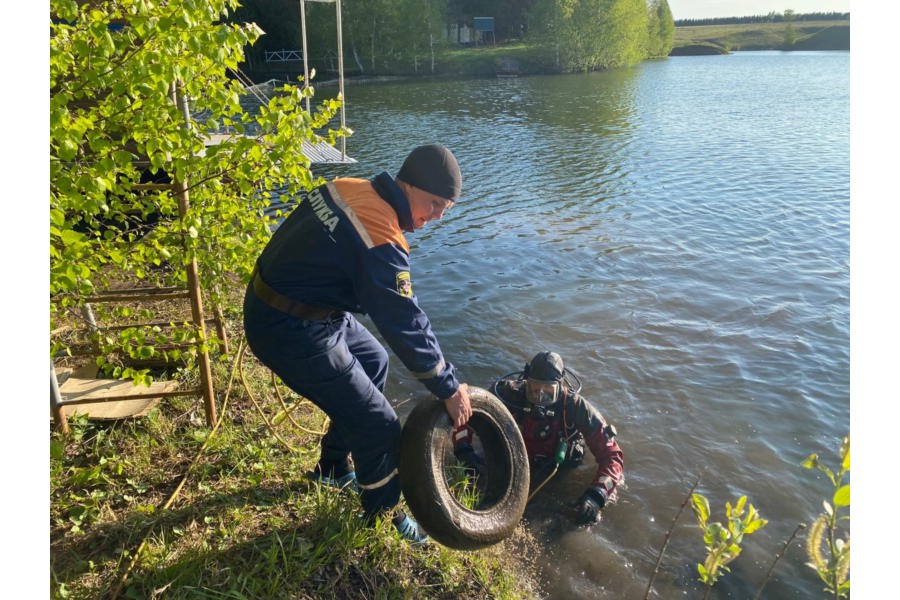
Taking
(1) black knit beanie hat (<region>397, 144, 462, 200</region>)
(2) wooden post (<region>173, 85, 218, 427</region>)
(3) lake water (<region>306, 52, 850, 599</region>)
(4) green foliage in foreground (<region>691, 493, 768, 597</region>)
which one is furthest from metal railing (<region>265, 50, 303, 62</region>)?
(4) green foliage in foreground (<region>691, 493, 768, 597</region>)

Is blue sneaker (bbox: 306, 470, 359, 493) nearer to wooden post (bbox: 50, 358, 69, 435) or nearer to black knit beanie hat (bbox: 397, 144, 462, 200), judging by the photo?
wooden post (bbox: 50, 358, 69, 435)

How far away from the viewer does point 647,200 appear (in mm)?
16109

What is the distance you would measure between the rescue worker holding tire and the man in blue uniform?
1.83 metres

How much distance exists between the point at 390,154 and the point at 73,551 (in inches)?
772

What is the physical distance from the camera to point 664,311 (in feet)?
30.8

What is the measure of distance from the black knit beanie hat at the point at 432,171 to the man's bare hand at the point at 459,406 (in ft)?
3.77

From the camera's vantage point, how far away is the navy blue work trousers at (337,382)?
333cm

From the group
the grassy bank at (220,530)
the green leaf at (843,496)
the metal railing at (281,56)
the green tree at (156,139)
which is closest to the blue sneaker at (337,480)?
the grassy bank at (220,530)

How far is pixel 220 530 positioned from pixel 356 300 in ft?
5.44

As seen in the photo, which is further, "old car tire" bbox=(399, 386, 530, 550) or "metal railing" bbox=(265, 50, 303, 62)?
"metal railing" bbox=(265, 50, 303, 62)

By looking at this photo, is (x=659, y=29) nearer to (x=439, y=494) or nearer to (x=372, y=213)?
(x=372, y=213)

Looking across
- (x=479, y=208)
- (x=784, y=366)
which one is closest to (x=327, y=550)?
(x=784, y=366)

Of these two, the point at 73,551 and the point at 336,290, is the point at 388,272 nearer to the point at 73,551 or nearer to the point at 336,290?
the point at 336,290

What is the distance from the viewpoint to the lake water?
497 cm
